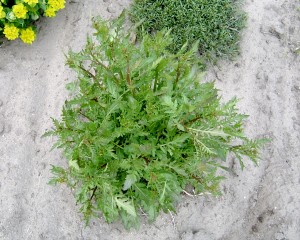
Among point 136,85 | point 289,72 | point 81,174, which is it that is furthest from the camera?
point 289,72

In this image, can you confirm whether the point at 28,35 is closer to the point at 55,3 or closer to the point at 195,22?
the point at 55,3

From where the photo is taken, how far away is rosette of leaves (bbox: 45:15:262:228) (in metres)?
2.29

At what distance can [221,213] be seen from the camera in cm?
305

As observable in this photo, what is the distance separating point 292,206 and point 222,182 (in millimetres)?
567

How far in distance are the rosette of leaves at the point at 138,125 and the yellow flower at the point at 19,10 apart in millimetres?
817

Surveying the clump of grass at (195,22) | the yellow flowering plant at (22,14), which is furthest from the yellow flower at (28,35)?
the clump of grass at (195,22)

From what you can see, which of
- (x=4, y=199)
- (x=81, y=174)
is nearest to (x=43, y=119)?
(x=4, y=199)

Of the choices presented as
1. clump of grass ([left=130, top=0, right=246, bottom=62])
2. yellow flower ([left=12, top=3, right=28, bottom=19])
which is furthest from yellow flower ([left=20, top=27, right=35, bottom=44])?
clump of grass ([left=130, top=0, right=246, bottom=62])

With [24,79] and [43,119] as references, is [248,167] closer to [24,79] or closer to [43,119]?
[43,119]

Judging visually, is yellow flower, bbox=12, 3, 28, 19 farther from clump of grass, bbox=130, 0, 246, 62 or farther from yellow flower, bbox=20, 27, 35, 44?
clump of grass, bbox=130, 0, 246, 62

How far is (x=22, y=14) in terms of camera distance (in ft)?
9.90

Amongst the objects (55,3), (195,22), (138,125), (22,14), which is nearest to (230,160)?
(138,125)

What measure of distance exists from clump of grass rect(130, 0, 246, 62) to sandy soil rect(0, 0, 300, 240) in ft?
0.57

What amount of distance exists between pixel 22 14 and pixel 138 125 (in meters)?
1.31
